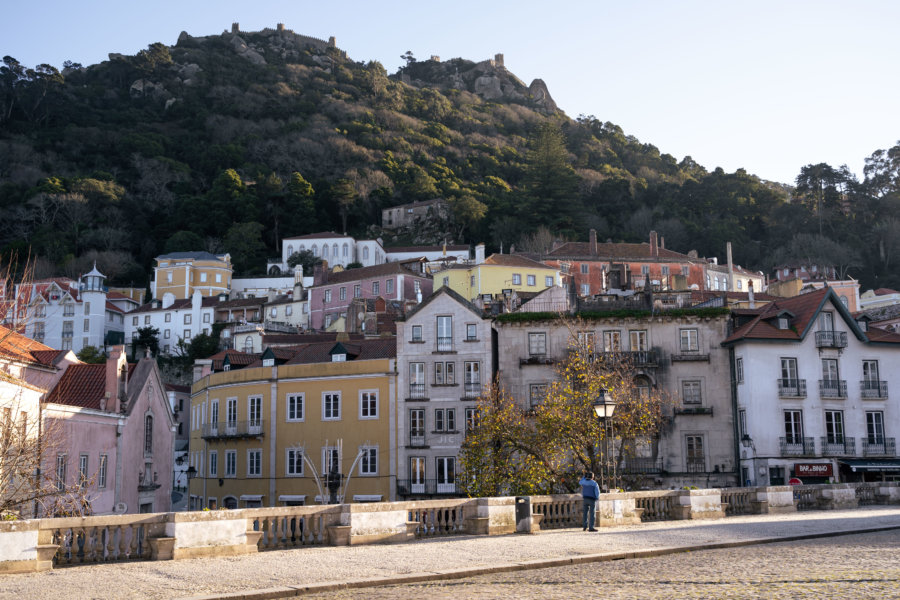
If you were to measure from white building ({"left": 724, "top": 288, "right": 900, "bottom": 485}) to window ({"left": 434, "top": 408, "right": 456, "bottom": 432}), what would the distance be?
13630 millimetres

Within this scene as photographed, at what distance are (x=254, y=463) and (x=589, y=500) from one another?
29.7 metres

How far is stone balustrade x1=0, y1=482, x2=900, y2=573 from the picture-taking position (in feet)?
48.4

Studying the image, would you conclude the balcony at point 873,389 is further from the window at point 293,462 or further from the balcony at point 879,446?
the window at point 293,462

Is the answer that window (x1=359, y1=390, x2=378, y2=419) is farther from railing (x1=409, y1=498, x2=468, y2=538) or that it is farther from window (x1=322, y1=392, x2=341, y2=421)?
railing (x1=409, y1=498, x2=468, y2=538)

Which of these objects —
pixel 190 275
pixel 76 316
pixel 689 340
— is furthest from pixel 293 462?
pixel 190 275

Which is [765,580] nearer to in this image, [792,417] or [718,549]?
[718,549]

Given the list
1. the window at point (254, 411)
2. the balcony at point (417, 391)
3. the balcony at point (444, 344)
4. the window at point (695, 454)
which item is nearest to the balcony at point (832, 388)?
the window at point (695, 454)

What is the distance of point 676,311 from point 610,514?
23833 millimetres

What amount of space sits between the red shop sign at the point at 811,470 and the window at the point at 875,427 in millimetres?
3178

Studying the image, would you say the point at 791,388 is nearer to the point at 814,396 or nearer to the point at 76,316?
the point at 814,396

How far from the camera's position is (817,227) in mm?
114500

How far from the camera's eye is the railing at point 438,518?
783 inches

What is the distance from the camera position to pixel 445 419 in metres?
44.9

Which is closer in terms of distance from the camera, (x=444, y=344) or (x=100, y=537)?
(x=100, y=537)
